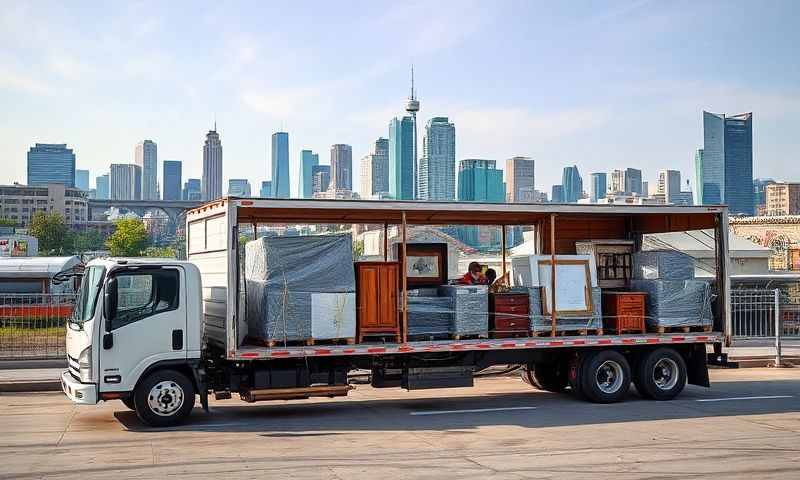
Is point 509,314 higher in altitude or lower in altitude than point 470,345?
higher

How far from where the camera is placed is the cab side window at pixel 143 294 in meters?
13.1

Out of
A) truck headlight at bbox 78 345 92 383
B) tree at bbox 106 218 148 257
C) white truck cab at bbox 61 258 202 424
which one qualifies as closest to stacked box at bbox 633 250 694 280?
white truck cab at bbox 61 258 202 424

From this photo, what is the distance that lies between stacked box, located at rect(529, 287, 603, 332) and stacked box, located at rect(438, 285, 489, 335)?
2.99ft

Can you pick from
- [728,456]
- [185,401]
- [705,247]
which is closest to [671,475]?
[728,456]

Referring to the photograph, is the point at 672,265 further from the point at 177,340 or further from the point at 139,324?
the point at 139,324

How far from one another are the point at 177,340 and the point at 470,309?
495cm

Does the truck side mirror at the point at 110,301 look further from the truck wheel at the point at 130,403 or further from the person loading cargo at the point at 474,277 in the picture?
the person loading cargo at the point at 474,277

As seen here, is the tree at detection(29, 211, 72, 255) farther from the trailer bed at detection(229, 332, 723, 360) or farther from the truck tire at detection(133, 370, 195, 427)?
the trailer bed at detection(229, 332, 723, 360)

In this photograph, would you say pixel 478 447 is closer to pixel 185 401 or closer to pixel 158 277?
pixel 185 401

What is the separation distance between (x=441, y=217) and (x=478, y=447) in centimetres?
593

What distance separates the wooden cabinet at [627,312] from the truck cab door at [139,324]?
25.3ft

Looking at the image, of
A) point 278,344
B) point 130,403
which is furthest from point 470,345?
point 130,403

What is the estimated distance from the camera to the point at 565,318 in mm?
15953

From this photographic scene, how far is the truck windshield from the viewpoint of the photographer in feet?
43.2
